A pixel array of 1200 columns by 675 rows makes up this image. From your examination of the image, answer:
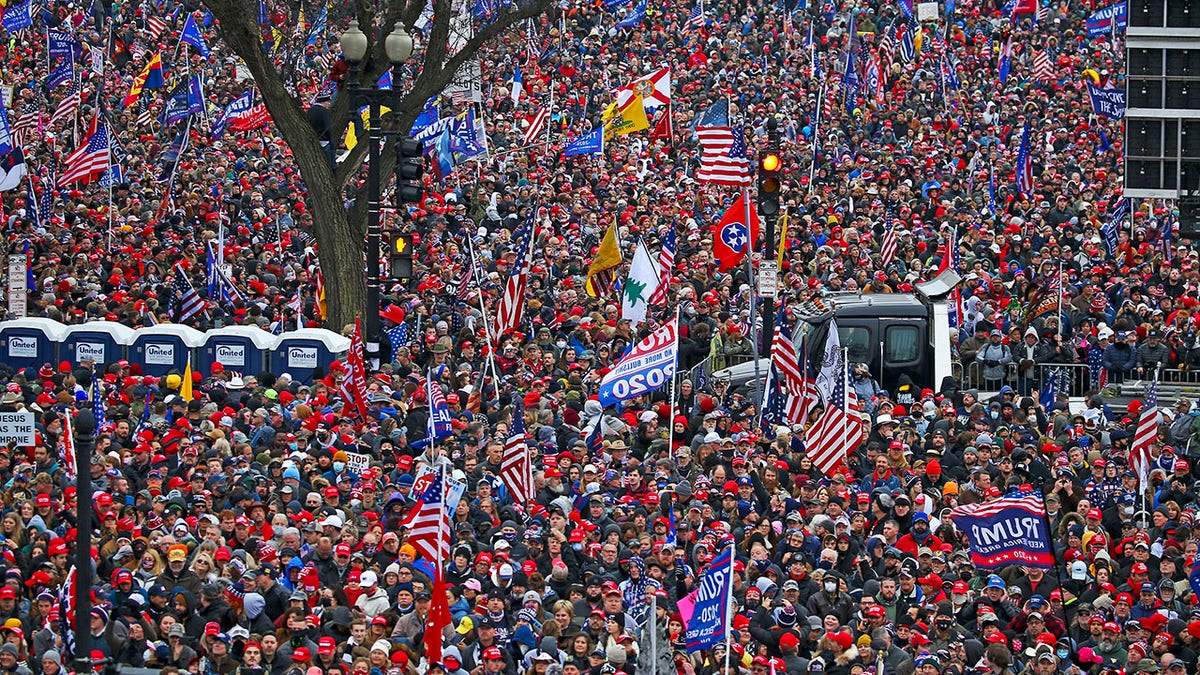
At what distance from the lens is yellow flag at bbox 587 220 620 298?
29.3 metres

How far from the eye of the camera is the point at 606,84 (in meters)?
43.8

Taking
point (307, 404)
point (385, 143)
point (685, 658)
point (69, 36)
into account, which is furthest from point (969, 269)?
point (69, 36)

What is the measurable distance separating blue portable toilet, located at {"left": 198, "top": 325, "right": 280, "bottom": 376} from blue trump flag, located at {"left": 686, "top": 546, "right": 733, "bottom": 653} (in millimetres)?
11193

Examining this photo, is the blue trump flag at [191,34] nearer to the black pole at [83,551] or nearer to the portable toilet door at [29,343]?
the portable toilet door at [29,343]

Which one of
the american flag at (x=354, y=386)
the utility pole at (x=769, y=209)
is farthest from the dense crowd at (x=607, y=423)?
the utility pole at (x=769, y=209)

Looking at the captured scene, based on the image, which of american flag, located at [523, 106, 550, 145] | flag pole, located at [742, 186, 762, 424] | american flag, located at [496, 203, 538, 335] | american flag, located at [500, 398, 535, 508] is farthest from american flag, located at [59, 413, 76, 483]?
american flag, located at [523, 106, 550, 145]

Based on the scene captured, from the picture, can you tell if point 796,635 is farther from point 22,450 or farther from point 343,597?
point 22,450

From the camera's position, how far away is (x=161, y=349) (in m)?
27.6

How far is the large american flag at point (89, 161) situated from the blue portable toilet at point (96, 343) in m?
6.47

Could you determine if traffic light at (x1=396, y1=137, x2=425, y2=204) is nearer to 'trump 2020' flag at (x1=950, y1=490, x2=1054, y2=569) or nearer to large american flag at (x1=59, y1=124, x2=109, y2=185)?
large american flag at (x1=59, y1=124, x2=109, y2=185)

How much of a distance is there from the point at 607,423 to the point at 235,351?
5.43 meters

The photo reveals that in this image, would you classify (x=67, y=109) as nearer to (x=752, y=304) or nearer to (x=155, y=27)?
(x=155, y=27)

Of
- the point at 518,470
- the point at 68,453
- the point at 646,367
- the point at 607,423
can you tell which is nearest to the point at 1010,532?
the point at 518,470

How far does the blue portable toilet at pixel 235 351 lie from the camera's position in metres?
27.5
